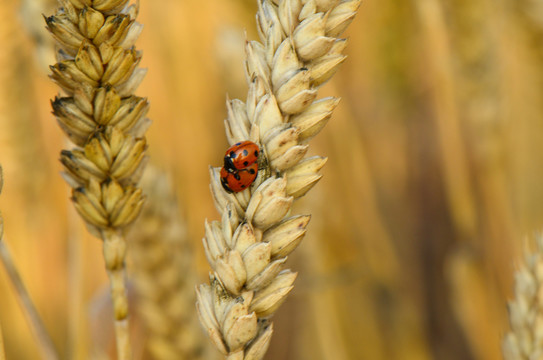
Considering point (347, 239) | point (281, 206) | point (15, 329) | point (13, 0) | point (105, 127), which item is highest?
point (13, 0)

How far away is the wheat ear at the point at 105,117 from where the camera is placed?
0.46 m

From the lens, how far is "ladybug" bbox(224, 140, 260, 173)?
479 mm

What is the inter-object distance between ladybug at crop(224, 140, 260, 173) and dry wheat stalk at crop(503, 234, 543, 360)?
0.37m

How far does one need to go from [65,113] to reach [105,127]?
37mm

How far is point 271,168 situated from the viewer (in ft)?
1.54

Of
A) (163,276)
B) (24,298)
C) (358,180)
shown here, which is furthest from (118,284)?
(358,180)

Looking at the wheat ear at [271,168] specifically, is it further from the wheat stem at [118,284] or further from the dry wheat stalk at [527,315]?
the dry wheat stalk at [527,315]

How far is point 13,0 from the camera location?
3.82 feet

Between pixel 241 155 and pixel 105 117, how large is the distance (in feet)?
0.43

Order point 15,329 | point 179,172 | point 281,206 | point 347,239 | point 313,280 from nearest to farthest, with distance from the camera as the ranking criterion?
point 281,206
point 313,280
point 15,329
point 347,239
point 179,172

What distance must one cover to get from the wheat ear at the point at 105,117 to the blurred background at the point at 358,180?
1.27 feet

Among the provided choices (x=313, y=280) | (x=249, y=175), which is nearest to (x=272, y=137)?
(x=249, y=175)

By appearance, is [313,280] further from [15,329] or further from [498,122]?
[15,329]


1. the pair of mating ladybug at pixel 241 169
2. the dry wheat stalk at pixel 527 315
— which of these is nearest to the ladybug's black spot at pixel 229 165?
the pair of mating ladybug at pixel 241 169
